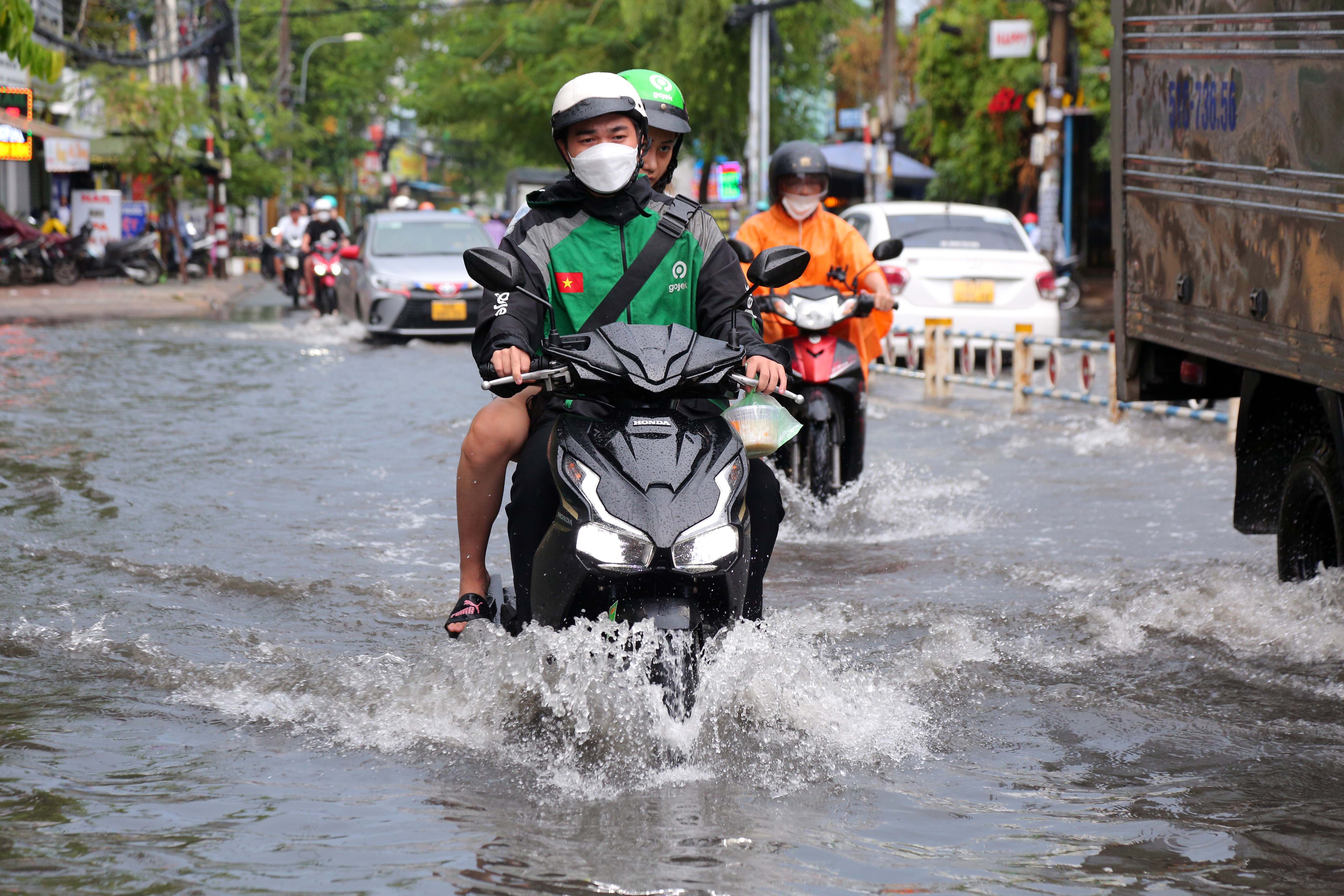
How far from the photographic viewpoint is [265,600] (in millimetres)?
6570

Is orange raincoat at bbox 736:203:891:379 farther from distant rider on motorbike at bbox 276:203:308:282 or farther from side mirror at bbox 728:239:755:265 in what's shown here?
distant rider on motorbike at bbox 276:203:308:282

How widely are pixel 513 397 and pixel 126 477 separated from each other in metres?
5.36

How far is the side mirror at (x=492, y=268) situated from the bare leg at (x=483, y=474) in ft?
1.35

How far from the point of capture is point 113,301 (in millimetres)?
25859

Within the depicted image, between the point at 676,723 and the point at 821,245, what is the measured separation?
4.44 metres

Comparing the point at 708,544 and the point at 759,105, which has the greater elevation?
the point at 759,105

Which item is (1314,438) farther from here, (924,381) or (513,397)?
(924,381)

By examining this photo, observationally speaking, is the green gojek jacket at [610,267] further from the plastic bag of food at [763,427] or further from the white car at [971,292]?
the white car at [971,292]

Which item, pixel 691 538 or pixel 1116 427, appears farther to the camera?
pixel 1116 427

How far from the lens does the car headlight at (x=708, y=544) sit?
13.3 ft

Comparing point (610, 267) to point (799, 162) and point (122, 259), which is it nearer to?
point (799, 162)

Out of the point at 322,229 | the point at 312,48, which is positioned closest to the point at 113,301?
the point at 322,229

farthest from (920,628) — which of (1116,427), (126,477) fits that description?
(1116,427)

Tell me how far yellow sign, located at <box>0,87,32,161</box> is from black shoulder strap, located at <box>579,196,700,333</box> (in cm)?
456
